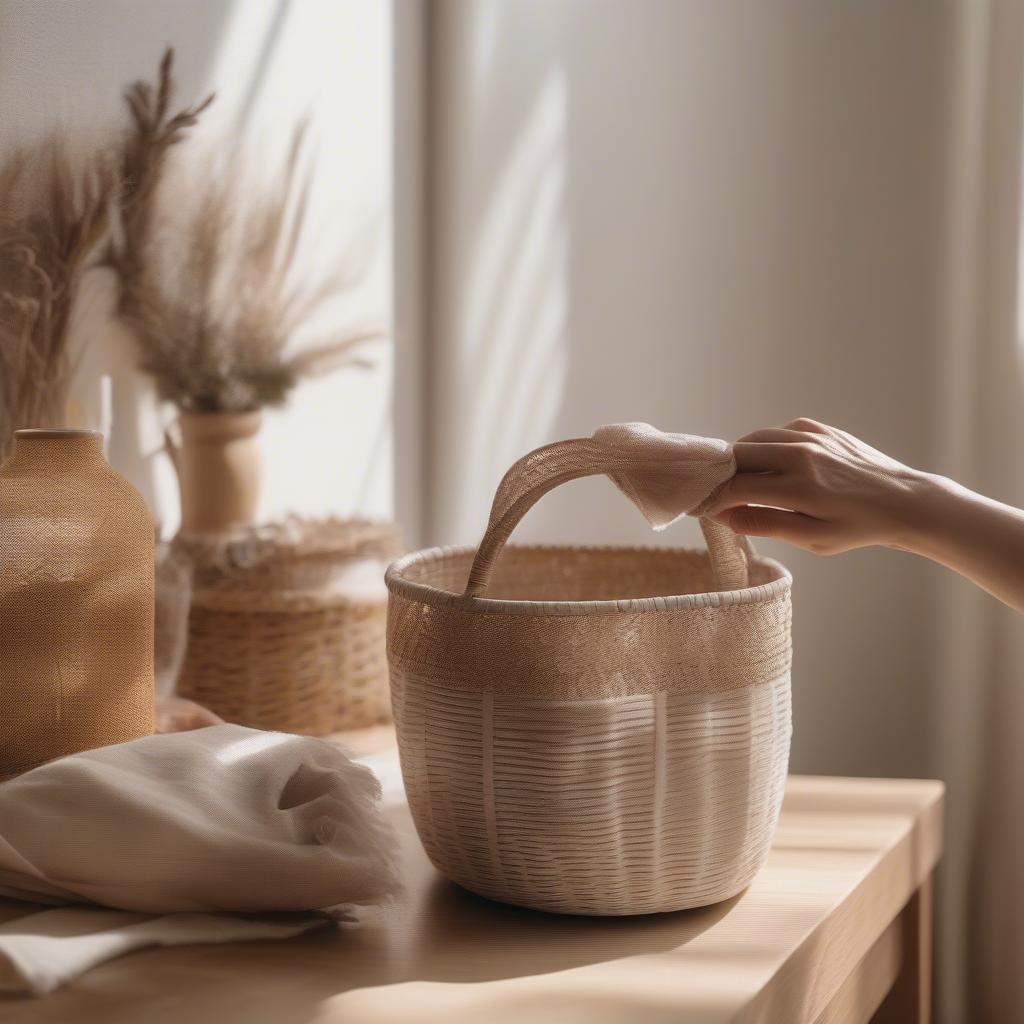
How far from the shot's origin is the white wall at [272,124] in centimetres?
105

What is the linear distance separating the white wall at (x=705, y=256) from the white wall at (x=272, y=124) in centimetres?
16

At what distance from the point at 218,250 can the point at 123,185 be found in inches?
5.8

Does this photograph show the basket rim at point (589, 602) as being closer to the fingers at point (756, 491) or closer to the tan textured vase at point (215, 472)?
the fingers at point (756, 491)

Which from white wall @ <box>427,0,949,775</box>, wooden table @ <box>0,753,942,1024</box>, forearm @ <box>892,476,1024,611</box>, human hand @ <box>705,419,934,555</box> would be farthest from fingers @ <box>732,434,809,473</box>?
white wall @ <box>427,0,949,775</box>

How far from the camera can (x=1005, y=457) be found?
143cm

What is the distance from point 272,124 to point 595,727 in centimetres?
88

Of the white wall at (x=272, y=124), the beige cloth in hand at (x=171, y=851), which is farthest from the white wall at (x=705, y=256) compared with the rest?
the beige cloth in hand at (x=171, y=851)

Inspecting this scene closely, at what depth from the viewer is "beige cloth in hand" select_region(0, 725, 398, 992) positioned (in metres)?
0.70

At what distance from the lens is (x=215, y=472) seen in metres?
1.25

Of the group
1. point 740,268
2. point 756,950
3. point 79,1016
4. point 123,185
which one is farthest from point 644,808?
point 740,268

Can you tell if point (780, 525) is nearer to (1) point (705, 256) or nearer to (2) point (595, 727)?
(2) point (595, 727)

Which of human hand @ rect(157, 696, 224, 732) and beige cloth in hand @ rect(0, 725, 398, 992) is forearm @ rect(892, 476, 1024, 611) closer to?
beige cloth in hand @ rect(0, 725, 398, 992)

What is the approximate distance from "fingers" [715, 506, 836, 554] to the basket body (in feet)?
0.16

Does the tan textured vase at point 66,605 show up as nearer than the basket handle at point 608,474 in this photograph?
No
